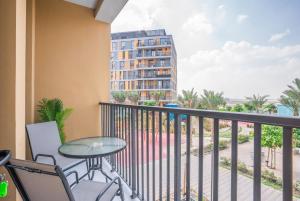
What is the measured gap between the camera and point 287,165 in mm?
816

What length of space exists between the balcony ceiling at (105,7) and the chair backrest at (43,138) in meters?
2.08

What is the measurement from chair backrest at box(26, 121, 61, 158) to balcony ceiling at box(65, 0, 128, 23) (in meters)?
2.08

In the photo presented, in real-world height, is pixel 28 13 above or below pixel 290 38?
below

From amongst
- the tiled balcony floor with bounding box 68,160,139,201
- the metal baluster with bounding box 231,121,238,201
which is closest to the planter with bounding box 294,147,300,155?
the metal baluster with bounding box 231,121,238,201

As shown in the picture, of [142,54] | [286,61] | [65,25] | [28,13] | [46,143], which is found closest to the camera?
[46,143]

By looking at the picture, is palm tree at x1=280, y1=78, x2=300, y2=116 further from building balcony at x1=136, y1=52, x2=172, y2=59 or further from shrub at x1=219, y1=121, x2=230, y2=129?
building balcony at x1=136, y1=52, x2=172, y2=59

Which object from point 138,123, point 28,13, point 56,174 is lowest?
point 56,174

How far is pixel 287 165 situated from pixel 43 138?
265cm

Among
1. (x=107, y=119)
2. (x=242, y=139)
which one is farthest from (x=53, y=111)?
(x=242, y=139)

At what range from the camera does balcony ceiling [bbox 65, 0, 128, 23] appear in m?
3.20

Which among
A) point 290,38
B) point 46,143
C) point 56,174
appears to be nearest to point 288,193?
point 56,174

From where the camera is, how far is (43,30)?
3291mm

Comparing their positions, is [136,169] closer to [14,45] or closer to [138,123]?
[138,123]

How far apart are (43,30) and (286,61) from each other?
26.4m
